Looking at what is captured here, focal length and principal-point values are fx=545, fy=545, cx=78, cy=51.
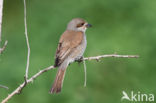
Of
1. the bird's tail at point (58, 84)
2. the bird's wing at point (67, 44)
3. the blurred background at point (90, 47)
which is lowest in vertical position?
the blurred background at point (90, 47)

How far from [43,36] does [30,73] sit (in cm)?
142

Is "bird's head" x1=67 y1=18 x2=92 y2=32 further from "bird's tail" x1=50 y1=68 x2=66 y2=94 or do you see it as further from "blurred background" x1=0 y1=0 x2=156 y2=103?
"blurred background" x1=0 y1=0 x2=156 y2=103

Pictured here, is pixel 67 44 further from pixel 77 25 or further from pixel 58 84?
pixel 58 84

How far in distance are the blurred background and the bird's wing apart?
5.48ft

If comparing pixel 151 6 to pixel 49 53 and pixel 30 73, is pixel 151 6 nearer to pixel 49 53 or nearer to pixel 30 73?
pixel 49 53

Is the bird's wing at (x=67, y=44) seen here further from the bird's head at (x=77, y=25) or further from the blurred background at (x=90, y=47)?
the blurred background at (x=90, y=47)

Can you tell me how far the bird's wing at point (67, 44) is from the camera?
21.3 feet

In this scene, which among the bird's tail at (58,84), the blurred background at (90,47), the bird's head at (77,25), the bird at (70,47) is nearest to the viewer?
the bird's tail at (58,84)

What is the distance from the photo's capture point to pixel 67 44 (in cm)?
658

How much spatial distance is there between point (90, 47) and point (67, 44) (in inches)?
102

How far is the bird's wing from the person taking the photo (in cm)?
648

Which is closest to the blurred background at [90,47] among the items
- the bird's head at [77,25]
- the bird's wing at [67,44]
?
the bird's head at [77,25]

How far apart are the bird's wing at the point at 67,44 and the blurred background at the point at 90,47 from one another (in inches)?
65.7

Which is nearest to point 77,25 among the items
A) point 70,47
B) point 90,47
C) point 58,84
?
point 70,47
